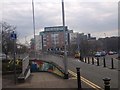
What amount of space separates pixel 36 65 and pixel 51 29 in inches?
4096

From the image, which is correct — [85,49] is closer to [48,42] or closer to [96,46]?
[96,46]

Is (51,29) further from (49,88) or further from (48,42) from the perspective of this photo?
(49,88)

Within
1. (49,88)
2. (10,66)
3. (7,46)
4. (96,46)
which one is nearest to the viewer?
(49,88)

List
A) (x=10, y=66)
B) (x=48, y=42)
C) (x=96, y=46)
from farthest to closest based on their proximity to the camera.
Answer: (x=48, y=42) → (x=96, y=46) → (x=10, y=66)

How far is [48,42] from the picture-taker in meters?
160

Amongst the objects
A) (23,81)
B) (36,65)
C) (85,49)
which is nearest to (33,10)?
(36,65)

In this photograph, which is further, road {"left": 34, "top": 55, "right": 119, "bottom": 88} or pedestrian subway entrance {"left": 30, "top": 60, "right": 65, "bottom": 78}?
pedestrian subway entrance {"left": 30, "top": 60, "right": 65, "bottom": 78}

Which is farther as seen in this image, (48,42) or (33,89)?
(48,42)

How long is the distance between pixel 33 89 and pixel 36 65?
17.8 m

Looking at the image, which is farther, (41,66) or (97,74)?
(41,66)

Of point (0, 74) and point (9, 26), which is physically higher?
point (9, 26)

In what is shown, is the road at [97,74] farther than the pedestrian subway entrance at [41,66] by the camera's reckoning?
No

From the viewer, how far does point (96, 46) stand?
128 meters

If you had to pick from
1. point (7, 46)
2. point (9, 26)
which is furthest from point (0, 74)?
point (9, 26)
